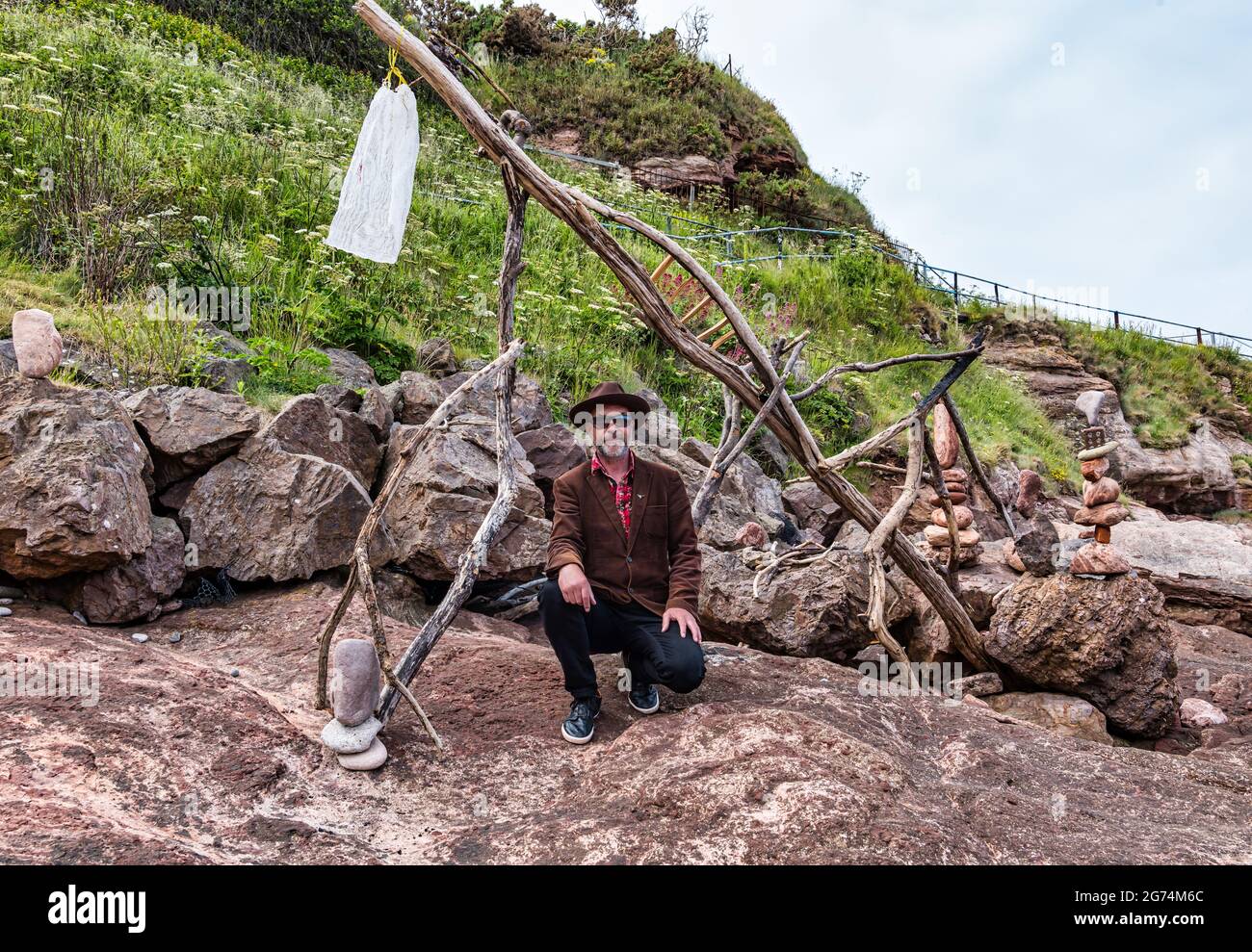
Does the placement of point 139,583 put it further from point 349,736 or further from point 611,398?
point 611,398

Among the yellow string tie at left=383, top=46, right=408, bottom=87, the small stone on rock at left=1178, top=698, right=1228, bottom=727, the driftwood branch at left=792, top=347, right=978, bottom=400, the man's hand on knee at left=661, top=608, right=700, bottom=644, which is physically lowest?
the small stone on rock at left=1178, top=698, right=1228, bottom=727

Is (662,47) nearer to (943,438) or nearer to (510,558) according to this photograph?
(943,438)

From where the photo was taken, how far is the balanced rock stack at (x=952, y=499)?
6082 mm

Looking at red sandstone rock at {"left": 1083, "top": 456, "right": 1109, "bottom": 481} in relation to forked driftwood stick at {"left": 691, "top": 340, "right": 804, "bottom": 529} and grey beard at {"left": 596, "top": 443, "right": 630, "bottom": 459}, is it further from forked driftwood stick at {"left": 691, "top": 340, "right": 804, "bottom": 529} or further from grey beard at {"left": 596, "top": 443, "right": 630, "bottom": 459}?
grey beard at {"left": 596, "top": 443, "right": 630, "bottom": 459}

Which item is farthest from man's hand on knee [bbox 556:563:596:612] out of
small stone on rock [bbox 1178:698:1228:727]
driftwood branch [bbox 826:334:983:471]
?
small stone on rock [bbox 1178:698:1228:727]

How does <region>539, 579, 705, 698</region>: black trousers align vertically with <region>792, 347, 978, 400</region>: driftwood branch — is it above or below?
below

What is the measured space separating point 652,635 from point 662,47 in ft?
71.2

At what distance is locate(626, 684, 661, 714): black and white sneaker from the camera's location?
367cm

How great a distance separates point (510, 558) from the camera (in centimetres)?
511

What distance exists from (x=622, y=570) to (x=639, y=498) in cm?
33

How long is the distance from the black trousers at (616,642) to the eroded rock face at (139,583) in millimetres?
2195

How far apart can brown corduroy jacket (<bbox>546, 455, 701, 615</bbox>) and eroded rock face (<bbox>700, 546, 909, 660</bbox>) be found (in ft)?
5.08

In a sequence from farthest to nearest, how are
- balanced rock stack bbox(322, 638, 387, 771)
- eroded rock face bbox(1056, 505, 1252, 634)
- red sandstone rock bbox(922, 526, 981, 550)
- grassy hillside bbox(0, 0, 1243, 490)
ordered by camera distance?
eroded rock face bbox(1056, 505, 1252, 634) < grassy hillside bbox(0, 0, 1243, 490) < red sandstone rock bbox(922, 526, 981, 550) < balanced rock stack bbox(322, 638, 387, 771)

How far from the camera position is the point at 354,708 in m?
2.95
